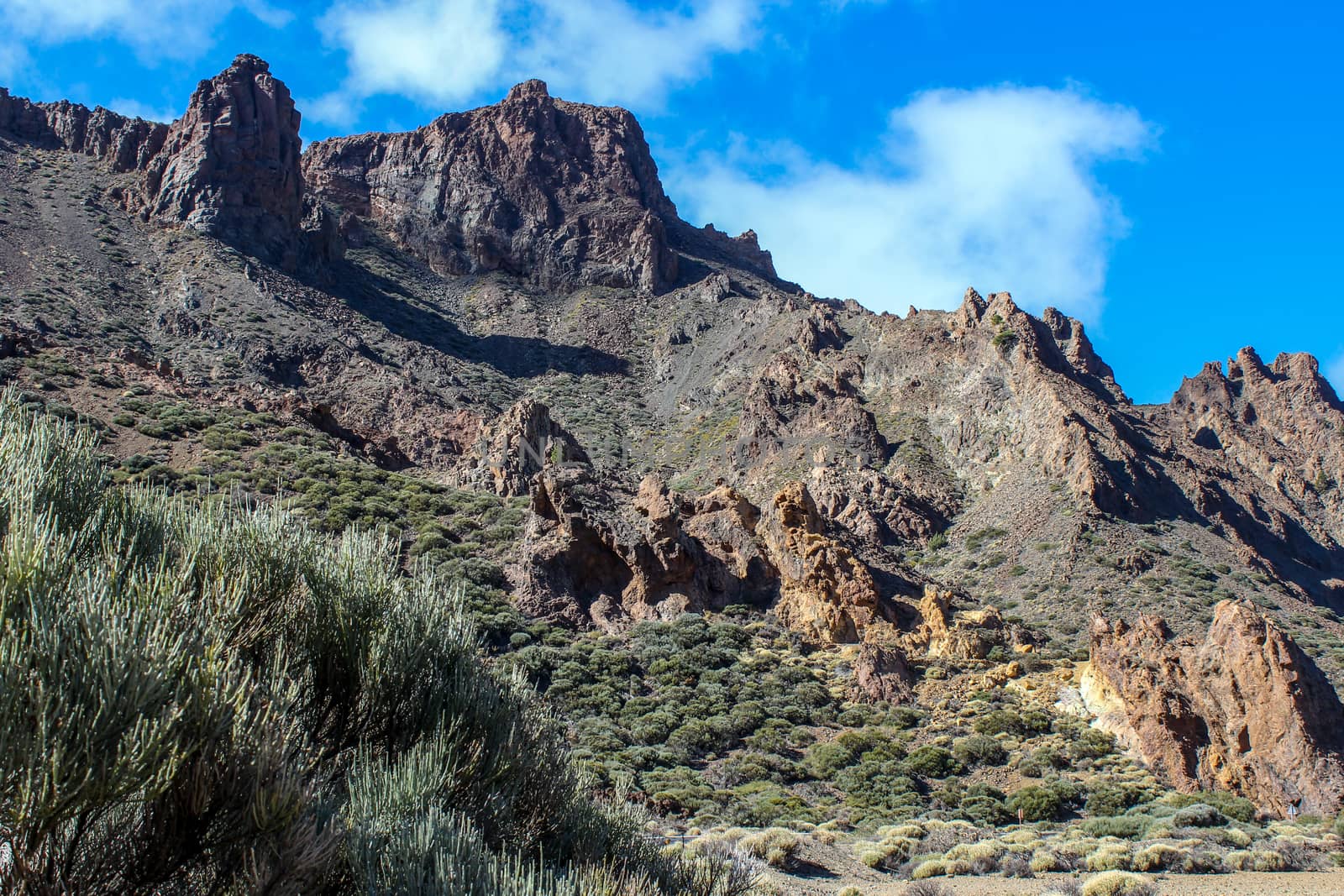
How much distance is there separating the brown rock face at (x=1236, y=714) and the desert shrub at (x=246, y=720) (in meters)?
13.9

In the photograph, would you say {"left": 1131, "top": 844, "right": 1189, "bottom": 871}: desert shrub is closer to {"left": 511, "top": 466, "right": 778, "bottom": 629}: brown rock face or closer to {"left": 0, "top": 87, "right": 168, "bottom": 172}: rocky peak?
{"left": 511, "top": 466, "right": 778, "bottom": 629}: brown rock face

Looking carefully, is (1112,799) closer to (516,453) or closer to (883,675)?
(883,675)

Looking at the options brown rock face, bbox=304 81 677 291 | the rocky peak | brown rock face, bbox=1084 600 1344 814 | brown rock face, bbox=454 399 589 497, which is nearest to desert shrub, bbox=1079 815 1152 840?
brown rock face, bbox=1084 600 1344 814

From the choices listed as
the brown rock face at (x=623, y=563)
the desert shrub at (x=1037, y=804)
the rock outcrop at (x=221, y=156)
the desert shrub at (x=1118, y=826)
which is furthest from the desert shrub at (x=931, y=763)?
the rock outcrop at (x=221, y=156)

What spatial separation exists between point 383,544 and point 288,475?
24.7m

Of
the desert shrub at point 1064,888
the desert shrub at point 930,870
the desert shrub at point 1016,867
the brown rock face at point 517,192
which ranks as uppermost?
the brown rock face at point 517,192

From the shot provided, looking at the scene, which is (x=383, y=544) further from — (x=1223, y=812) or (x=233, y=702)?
(x=1223, y=812)

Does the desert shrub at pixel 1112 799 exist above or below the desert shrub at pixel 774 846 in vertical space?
above

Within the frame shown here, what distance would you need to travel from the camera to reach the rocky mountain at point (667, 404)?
26.8 meters

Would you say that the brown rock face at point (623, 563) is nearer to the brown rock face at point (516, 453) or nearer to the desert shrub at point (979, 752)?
the desert shrub at point (979, 752)

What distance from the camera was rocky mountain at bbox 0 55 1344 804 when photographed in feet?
88.0

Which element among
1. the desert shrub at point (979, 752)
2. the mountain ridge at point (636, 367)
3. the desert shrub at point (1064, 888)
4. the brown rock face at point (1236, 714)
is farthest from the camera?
the mountain ridge at point (636, 367)

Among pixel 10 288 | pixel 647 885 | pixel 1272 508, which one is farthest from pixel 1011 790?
pixel 10 288

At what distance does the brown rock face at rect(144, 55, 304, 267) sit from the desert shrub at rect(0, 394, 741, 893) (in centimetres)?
5597
